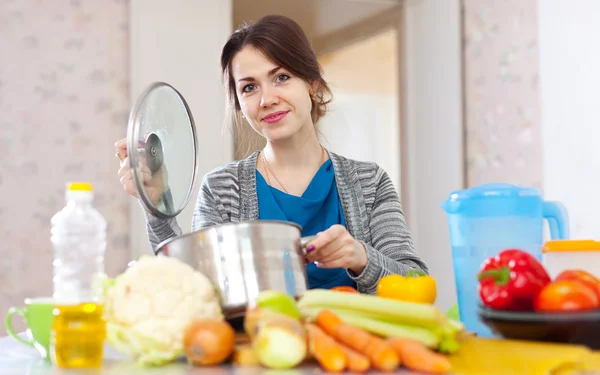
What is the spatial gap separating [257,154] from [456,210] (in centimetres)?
78

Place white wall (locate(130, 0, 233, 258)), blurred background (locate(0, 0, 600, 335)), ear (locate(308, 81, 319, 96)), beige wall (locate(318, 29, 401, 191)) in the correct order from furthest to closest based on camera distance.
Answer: beige wall (locate(318, 29, 401, 191)) < white wall (locate(130, 0, 233, 258)) < blurred background (locate(0, 0, 600, 335)) < ear (locate(308, 81, 319, 96))

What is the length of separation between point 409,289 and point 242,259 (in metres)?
0.31

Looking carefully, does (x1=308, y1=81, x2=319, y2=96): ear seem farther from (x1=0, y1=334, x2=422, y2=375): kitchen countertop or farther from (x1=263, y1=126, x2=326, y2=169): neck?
(x1=0, y1=334, x2=422, y2=375): kitchen countertop

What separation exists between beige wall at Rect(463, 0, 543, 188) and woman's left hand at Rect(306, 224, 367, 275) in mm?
2054

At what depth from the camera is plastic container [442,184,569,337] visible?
1122 millimetres

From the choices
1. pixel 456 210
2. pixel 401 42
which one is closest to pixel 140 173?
pixel 456 210

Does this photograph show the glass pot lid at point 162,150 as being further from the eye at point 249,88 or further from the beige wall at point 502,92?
the beige wall at point 502,92

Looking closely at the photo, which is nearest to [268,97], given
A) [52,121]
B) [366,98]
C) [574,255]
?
[574,255]

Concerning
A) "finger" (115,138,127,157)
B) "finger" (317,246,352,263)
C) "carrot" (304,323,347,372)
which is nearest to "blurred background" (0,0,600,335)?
"finger" (115,138,127,157)

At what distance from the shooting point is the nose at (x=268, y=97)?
162 centimetres

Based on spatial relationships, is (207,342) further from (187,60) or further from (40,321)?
(187,60)

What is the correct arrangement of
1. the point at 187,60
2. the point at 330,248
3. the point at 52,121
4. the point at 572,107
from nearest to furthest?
the point at 330,248 → the point at 572,107 → the point at 52,121 → the point at 187,60

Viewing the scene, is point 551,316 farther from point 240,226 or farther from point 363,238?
point 363,238

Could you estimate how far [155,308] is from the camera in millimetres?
859
